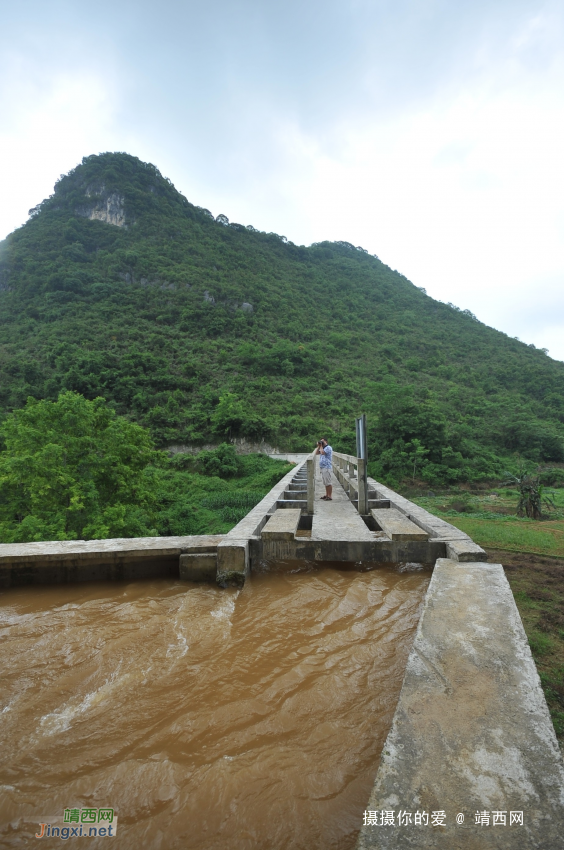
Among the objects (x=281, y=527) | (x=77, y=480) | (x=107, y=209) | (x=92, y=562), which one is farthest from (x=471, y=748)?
(x=107, y=209)

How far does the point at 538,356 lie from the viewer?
64438 mm

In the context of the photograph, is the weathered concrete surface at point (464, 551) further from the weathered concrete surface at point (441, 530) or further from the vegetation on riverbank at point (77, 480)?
the vegetation on riverbank at point (77, 480)

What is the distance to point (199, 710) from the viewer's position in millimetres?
2498

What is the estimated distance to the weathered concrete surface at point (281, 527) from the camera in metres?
4.96

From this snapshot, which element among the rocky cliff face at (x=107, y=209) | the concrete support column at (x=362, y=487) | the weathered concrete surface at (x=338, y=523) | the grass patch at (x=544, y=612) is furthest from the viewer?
the rocky cliff face at (x=107, y=209)

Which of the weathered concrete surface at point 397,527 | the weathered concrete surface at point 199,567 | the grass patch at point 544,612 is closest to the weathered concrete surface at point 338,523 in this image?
the weathered concrete surface at point 397,527

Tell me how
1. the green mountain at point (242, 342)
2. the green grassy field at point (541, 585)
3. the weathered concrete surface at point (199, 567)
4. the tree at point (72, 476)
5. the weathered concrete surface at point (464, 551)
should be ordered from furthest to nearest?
the green mountain at point (242, 342) < the tree at point (72, 476) < the weathered concrete surface at point (199, 567) < the weathered concrete surface at point (464, 551) < the green grassy field at point (541, 585)

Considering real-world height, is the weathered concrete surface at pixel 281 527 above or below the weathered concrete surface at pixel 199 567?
above

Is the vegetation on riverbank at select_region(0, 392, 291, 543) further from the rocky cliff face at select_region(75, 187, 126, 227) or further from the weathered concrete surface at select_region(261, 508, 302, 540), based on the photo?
the rocky cliff face at select_region(75, 187, 126, 227)

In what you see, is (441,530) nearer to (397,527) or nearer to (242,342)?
(397,527)

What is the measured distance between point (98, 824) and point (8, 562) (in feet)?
11.2

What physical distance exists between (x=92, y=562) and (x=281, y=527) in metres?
2.37

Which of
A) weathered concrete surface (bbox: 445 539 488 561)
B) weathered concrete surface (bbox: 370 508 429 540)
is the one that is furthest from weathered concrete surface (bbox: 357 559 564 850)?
weathered concrete surface (bbox: 370 508 429 540)

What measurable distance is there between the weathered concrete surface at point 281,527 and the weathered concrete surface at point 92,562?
720mm
